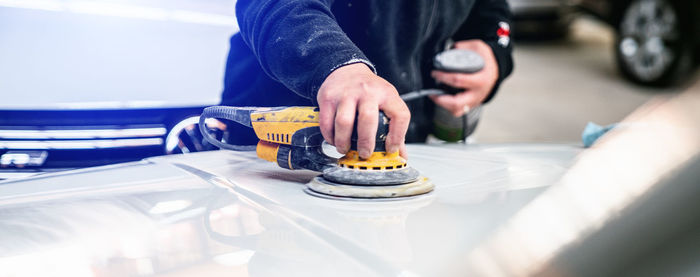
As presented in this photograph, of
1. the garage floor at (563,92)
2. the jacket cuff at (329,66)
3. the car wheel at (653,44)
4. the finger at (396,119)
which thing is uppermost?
the jacket cuff at (329,66)

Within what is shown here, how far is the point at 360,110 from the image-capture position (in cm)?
66

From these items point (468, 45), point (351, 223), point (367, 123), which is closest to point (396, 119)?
point (367, 123)

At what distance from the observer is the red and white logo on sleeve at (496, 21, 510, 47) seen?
4.79 ft

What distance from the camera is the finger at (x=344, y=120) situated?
2.16 feet

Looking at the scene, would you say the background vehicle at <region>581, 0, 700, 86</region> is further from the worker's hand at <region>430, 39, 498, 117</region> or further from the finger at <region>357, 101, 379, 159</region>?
the finger at <region>357, 101, 379, 159</region>

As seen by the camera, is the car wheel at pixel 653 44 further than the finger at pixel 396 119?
Yes

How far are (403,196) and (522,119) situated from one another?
2939 mm

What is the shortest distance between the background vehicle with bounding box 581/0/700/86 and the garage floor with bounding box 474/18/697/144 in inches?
3.6

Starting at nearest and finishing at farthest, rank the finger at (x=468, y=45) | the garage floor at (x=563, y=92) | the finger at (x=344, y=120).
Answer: the finger at (x=344, y=120), the finger at (x=468, y=45), the garage floor at (x=563, y=92)

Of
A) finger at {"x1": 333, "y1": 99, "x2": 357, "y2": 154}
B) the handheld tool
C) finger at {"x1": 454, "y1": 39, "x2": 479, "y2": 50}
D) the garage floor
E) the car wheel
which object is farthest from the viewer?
the garage floor

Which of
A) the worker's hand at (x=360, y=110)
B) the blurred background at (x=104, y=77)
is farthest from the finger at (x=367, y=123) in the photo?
the blurred background at (x=104, y=77)

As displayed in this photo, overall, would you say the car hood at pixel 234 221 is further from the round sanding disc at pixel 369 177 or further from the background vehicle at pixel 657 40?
the background vehicle at pixel 657 40

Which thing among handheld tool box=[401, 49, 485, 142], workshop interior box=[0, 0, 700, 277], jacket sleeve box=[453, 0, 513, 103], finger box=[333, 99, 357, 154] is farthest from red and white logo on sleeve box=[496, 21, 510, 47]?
finger box=[333, 99, 357, 154]

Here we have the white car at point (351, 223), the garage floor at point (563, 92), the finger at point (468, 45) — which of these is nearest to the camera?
the white car at point (351, 223)
